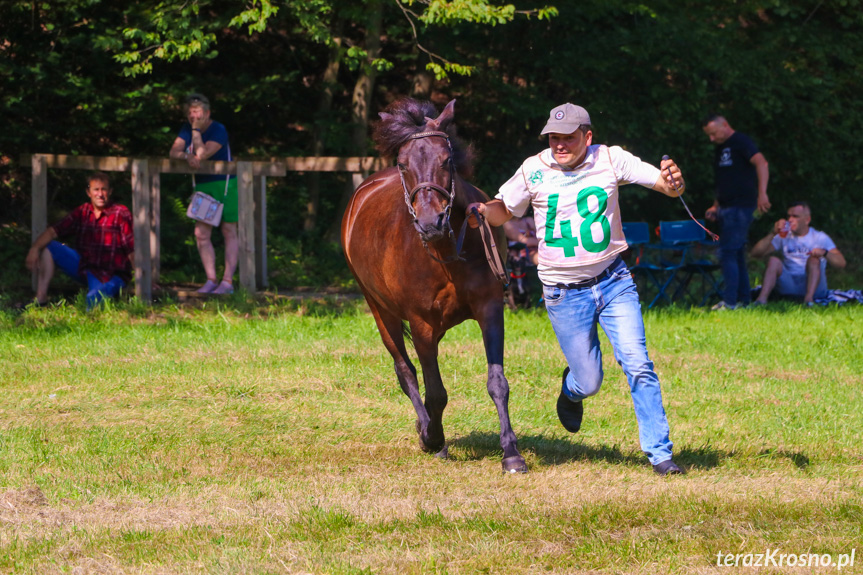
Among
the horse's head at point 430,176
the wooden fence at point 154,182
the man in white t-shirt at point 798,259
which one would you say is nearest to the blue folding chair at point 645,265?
the man in white t-shirt at point 798,259

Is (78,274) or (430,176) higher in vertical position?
(430,176)

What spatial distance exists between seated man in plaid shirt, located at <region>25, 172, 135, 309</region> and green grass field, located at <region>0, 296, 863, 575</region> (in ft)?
2.05

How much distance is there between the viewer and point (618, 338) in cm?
541

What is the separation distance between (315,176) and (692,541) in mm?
12535

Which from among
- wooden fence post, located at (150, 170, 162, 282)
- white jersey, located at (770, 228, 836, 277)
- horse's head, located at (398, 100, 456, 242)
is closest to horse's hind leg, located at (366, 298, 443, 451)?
horse's head, located at (398, 100, 456, 242)

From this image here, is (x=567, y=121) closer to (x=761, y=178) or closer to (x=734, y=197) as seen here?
(x=761, y=178)

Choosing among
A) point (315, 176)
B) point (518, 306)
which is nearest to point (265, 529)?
point (518, 306)

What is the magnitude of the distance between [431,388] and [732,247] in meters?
6.70

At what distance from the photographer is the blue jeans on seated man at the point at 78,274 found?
11.1m

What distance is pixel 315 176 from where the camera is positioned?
16141mm

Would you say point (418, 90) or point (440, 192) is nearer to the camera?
point (440, 192)

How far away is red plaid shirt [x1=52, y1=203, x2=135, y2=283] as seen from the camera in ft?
36.4

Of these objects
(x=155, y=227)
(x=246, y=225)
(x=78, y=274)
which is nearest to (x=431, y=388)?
(x=246, y=225)

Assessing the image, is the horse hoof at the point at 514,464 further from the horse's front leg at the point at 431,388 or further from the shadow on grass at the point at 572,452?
the horse's front leg at the point at 431,388
